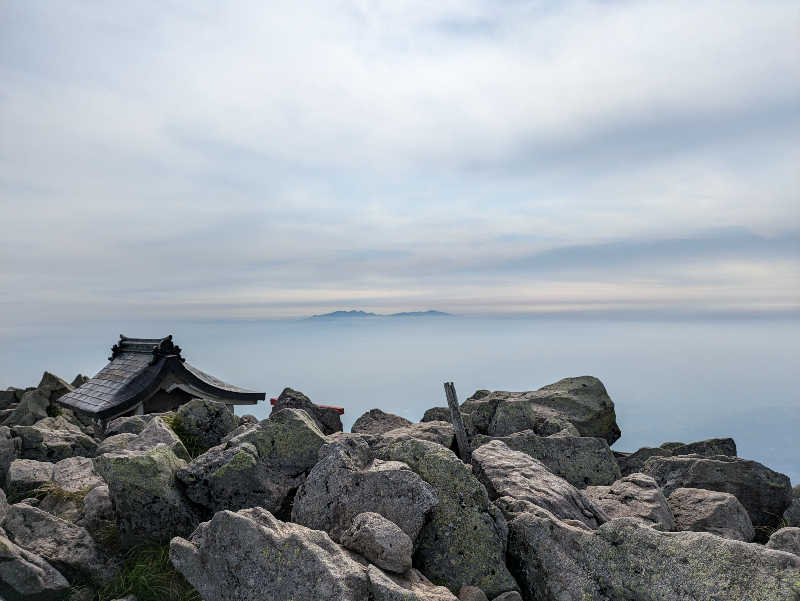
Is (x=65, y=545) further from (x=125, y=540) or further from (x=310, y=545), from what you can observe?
(x=310, y=545)

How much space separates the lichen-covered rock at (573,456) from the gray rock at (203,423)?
27.4 ft

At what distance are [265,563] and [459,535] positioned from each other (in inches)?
129

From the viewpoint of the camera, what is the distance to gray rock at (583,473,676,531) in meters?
11.7

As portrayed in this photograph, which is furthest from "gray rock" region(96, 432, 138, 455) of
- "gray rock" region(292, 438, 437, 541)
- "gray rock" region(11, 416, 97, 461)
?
"gray rock" region(292, 438, 437, 541)

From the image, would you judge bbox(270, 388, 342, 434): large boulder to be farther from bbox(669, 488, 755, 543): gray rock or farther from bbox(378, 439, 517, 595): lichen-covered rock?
bbox(669, 488, 755, 543): gray rock

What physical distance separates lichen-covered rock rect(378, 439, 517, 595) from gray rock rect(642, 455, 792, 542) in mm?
8451

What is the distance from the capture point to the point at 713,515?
40.2ft

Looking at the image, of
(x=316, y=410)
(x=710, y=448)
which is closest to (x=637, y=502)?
(x=710, y=448)

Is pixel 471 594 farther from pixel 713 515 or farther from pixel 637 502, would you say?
pixel 713 515

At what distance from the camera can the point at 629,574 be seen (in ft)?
28.0

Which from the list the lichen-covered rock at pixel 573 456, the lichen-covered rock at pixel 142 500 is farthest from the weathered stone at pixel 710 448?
the lichen-covered rock at pixel 142 500

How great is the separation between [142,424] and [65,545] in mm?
10690

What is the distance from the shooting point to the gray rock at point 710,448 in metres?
20.2

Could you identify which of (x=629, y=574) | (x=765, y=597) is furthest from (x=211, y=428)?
(x=765, y=597)
